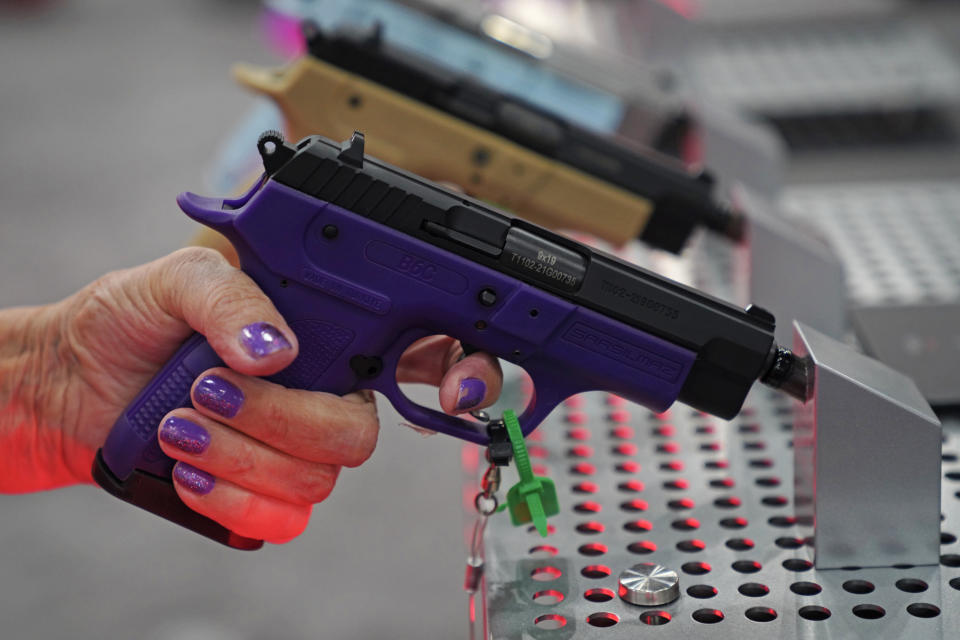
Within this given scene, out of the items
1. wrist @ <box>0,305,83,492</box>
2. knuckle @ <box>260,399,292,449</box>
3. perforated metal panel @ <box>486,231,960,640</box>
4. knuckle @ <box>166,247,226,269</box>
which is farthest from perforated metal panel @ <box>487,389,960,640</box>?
wrist @ <box>0,305,83,492</box>

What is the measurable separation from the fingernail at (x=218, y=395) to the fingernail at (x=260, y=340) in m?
0.06

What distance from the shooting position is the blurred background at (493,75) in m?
2.02

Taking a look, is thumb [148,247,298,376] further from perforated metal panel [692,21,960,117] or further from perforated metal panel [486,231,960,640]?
perforated metal panel [692,21,960,117]

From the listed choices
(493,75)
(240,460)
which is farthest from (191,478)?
(493,75)

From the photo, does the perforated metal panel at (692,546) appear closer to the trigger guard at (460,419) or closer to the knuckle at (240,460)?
the trigger guard at (460,419)

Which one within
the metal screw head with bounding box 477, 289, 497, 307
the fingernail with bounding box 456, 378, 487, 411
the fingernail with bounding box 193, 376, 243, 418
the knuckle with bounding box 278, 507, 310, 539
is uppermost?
the metal screw head with bounding box 477, 289, 497, 307

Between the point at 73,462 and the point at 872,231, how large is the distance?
54.8 inches

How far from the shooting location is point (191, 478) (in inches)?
41.3

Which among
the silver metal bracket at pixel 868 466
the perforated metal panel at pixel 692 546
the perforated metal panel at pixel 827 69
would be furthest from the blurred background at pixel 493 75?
the silver metal bracket at pixel 868 466

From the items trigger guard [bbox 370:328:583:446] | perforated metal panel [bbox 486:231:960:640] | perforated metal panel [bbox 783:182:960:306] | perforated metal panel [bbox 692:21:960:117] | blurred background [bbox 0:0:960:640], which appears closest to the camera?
perforated metal panel [bbox 486:231:960:640]

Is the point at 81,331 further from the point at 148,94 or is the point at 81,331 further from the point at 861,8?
the point at 148,94

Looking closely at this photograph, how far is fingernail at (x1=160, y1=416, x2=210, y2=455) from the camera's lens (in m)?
1.03

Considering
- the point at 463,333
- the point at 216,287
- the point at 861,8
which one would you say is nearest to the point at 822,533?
the point at 463,333

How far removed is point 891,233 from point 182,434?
1373 mm
